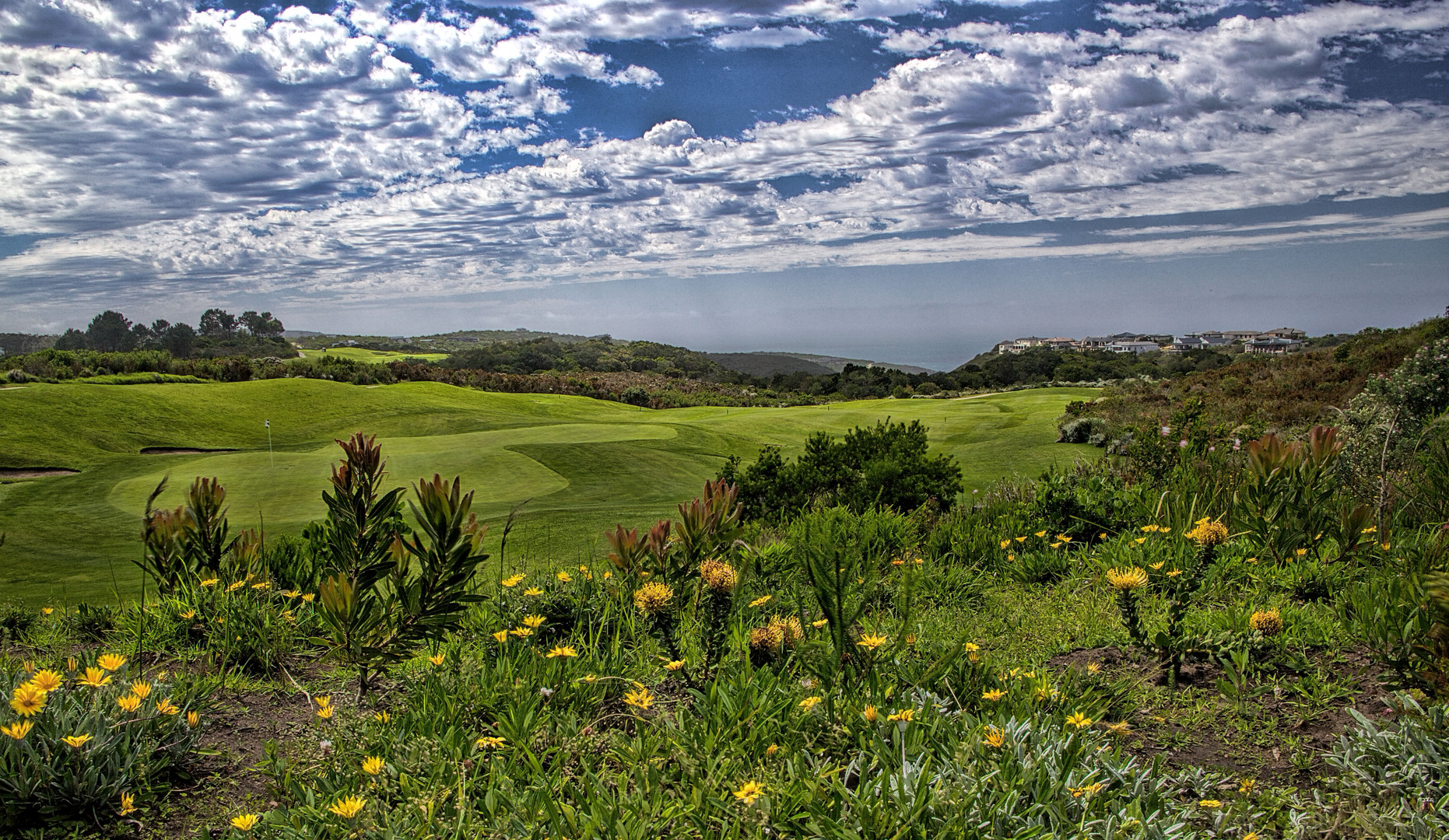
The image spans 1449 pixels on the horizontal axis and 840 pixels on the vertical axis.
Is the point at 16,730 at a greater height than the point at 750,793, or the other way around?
the point at 16,730

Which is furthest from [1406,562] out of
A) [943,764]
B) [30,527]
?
[30,527]

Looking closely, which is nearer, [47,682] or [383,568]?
[47,682]

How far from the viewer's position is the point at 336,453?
14.6 m

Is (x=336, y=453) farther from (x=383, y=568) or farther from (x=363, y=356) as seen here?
(x=363, y=356)

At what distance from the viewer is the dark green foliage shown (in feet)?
23.9

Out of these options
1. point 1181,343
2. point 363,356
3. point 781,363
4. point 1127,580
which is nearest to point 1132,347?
point 1181,343

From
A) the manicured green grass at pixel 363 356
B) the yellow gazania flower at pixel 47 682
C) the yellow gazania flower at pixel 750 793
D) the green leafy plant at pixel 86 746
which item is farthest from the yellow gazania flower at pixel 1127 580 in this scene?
the manicured green grass at pixel 363 356

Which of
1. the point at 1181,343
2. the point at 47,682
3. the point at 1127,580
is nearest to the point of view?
the point at 47,682

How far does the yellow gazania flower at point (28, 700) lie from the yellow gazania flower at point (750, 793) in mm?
1893

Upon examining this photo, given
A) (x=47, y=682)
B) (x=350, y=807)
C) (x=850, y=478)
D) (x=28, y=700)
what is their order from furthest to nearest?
1. (x=850, y=478)
2. (x=47, y=682)
3. (x=28, y=700)
4. (x=350, y=807)

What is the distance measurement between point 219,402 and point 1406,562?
73.2 feet

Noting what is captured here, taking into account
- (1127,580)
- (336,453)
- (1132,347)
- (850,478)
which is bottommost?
(336,453)

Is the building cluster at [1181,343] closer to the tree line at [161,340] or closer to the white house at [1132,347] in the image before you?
the white house at [1132,347]

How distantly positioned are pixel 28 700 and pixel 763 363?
66331 mm
